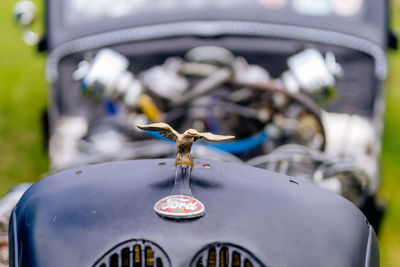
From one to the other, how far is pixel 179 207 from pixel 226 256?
0.13m

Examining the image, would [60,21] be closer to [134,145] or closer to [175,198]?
[134,145]

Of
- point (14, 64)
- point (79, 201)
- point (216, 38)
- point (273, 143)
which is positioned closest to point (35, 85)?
point (14, 64)

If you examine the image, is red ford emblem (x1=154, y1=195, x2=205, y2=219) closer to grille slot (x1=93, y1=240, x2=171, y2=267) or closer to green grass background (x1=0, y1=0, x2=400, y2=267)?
grille slot (x1=93, y1=240, x2=171, y2=267)

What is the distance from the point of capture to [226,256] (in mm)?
1252

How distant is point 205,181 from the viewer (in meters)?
1.39

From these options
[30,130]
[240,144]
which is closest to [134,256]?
[240,144]

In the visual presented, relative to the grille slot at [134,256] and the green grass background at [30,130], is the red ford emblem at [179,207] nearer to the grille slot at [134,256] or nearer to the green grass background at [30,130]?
the grille slot at [134,256]

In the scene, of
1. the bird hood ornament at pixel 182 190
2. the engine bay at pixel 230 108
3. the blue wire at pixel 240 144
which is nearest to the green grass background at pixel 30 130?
the engine bay at pixel 230 108

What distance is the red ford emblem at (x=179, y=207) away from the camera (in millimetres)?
1263

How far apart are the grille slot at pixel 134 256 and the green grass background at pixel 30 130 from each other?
2228 millimetres

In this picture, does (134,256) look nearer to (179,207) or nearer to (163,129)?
(179,207)

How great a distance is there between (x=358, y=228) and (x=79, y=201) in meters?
0.61

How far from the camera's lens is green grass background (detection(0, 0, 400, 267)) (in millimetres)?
3902

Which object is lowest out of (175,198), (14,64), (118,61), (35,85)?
(175,198)
